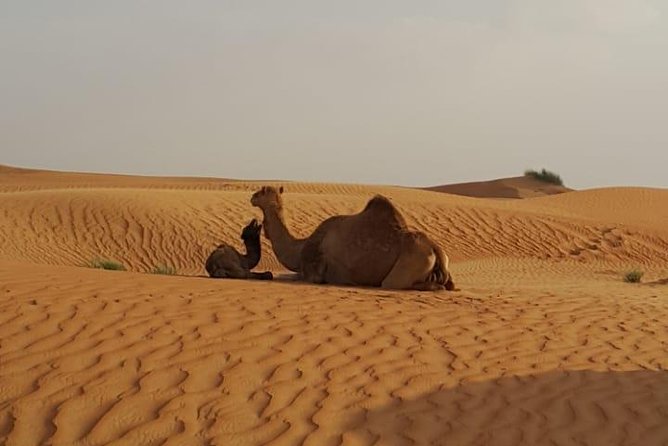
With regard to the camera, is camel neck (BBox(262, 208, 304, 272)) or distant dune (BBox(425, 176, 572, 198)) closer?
camel neck (BBox(262, 208, 304, 272))

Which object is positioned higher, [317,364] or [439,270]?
[439,270]

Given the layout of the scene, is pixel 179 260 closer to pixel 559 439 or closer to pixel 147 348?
pixel 147 348

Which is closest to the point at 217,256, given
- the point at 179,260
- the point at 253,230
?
the point at 253,230

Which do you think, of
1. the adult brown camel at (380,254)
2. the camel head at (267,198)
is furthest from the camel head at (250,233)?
the adult brown camel at (380,254)

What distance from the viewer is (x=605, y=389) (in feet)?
22.3

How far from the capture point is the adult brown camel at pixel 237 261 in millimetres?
12141

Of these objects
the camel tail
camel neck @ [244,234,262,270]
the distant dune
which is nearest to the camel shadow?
the camel tail

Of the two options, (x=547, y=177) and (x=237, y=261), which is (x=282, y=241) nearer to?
(x=237, y=261)

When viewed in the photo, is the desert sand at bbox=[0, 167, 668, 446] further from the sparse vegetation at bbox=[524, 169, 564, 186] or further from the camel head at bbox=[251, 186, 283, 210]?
the sparse vegetation at bbox=[524, 169, 564, 186]

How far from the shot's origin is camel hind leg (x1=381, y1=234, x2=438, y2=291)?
36.0ft

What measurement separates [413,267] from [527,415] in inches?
196

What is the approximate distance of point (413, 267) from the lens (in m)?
11.0

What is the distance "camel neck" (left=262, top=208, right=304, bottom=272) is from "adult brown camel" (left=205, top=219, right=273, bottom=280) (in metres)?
0.22

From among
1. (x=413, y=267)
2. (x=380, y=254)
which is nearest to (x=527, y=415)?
(x=413, y=267)
